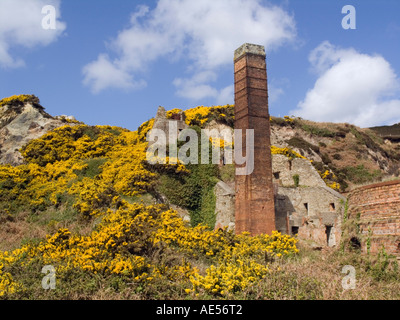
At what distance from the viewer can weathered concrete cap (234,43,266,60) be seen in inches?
745

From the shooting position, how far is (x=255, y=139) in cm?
1806

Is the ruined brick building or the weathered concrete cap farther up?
the weathered concrete cap

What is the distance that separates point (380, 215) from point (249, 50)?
11.2m

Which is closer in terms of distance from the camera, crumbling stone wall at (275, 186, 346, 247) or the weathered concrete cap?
the weathered concrete cap

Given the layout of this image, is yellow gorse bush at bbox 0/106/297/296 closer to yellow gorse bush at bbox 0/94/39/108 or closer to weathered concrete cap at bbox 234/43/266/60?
weathered concrete cap at bbox 234/43/266/60

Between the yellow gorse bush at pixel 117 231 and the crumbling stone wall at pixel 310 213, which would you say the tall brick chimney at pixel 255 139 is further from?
the crumbling stone wall at pixel 310 213

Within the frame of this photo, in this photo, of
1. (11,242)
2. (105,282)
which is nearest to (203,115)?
(11,242)

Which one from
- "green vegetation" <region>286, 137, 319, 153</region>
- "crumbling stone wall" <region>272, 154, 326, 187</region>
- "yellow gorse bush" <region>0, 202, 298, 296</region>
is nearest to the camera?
"yellow gorse bush" <region>0, 202, 298, 296</region>

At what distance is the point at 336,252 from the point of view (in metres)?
11.4

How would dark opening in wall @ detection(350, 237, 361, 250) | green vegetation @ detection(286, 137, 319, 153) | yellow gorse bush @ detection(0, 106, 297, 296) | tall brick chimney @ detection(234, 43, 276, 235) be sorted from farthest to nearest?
green vegetation @ detection(286, 137, 319, 153), tall brick chimney @ detection(234, 43, 276, 235), dark opening in wall @ detection(350, 237, 361, 250), yellow gorse bush @ detection(0, 106, 297, 296)

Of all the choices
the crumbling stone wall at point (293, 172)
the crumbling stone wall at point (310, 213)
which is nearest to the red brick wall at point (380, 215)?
the crumbling stone wall at point (310, 213)

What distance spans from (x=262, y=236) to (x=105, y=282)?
24.4ft

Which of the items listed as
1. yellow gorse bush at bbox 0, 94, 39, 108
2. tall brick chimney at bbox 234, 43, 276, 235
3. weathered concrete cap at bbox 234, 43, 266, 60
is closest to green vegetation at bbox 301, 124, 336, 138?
weathered concrete cap at bbox 234, 43, 266, 60

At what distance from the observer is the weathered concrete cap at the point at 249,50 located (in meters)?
18.9
